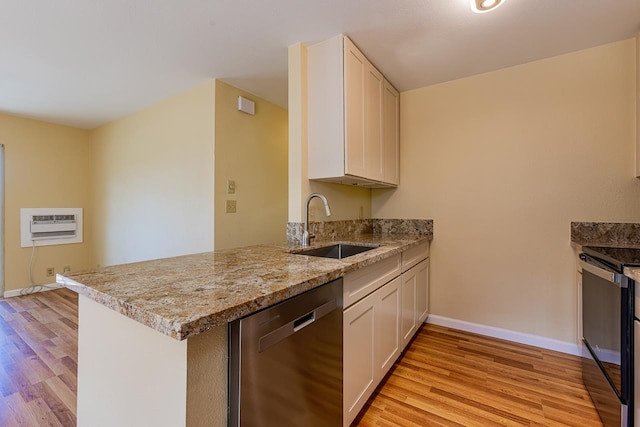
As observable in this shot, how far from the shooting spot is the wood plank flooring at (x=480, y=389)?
1.47 metres

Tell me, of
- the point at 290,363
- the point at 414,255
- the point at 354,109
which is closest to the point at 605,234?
the point at 414,255

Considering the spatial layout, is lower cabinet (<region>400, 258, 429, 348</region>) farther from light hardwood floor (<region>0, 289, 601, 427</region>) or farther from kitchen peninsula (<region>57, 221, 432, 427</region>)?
kitchen peninsula (<region>57, 221, 432, 427</region>)

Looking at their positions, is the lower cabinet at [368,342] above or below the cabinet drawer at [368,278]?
below

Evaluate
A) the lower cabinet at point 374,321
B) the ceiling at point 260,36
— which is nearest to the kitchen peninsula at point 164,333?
the lower cabinet at point 374,321

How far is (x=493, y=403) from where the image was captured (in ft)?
5.19

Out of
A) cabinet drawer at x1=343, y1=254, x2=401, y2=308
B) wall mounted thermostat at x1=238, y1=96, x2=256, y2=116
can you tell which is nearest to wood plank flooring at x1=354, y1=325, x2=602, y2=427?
cabinet drawer at x1=343, y1=254, x2=401, y2=308

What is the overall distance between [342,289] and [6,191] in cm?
479

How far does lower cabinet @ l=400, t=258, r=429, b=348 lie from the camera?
6.67 feet

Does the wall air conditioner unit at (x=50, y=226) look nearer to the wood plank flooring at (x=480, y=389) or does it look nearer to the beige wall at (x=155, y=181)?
the beige wall at (x=155, y=181)

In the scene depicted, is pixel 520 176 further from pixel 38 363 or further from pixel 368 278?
pixel 38 363

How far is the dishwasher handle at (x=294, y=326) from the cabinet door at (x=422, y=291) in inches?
55.5

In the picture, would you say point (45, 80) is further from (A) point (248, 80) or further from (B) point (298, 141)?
(B) point (298, 141)

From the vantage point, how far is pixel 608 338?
1394mm

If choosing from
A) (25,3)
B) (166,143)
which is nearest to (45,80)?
(166,143)
